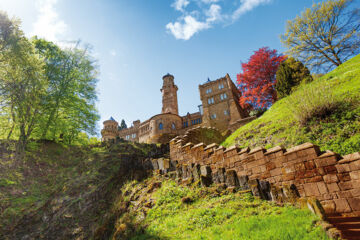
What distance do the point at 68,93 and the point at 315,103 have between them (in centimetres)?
1794

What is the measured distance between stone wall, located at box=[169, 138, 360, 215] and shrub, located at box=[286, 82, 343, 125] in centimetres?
354

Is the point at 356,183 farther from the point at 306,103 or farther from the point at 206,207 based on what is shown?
the point at 306,103

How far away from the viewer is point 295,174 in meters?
4.97

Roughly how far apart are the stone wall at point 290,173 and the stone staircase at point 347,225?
0.28 meters

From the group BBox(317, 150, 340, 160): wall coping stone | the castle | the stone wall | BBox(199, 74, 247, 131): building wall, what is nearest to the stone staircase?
the stone wall

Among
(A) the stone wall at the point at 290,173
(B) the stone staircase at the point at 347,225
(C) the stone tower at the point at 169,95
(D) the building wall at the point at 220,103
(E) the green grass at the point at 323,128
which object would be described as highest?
(C) the stone tower at the point at 169,95

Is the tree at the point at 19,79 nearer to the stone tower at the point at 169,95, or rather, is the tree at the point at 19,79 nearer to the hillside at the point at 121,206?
the hillside at the point at 121,206

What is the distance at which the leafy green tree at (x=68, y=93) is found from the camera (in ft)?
46.9

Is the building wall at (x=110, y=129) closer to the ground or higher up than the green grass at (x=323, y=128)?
higher up

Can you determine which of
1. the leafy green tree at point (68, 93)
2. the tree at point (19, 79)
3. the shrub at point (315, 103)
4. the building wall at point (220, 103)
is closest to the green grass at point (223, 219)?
the shrub at point (315, 103)

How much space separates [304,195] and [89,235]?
7.49 m

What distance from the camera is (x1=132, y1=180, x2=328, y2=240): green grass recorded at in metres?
3.62

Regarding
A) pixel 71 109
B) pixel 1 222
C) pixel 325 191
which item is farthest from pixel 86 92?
pixel 325 191

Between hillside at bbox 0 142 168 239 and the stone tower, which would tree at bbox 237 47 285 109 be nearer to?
hillside at bbox 0 142 168 239
